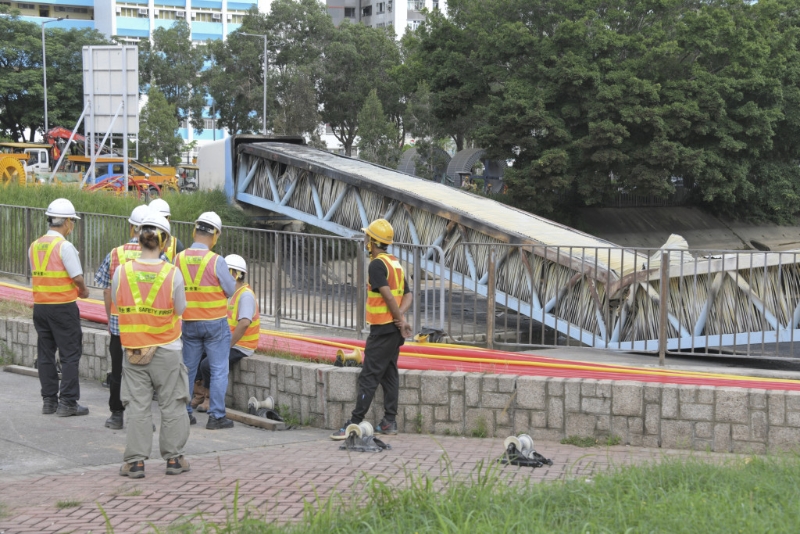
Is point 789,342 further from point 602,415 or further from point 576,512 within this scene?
point 576,512

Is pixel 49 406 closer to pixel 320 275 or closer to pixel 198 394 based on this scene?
pixel 198 394

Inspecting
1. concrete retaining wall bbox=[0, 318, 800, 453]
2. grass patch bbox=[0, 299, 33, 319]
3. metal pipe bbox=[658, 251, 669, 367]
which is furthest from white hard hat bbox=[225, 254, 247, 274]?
grass patch bbox=[0, 299, 33, 319]

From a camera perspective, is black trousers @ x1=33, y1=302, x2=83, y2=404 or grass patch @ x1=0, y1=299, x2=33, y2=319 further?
grass patch @ x1=0, y1=299, x2=33, y2=319

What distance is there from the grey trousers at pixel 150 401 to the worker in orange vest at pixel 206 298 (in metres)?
1.43

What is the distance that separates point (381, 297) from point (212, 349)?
1.52m

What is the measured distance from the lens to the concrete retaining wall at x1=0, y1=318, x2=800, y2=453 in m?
7.86

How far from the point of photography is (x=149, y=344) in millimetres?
6480

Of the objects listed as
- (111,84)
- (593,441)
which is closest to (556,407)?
(593,441)

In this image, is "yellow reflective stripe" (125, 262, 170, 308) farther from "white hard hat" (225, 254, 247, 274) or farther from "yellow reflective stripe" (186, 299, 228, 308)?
"white hard hat" (225, 254, 247, 274)

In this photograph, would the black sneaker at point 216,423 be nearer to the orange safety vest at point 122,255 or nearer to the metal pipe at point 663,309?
the orange safety vest at point 122,255

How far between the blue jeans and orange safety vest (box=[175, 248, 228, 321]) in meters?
0.09

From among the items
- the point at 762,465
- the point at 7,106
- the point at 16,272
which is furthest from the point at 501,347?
the point at 7,106

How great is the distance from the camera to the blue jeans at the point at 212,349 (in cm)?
812

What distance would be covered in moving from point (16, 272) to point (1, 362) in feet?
9.19
